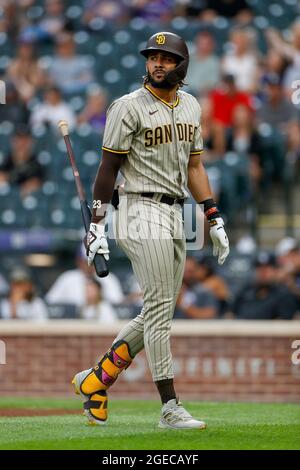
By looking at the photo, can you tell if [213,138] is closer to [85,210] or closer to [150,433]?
[85,210]

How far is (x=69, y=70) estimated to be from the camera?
14094 millimetres

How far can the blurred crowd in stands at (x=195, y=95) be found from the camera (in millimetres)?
11031

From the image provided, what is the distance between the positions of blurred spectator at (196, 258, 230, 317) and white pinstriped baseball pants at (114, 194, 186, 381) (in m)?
5.06

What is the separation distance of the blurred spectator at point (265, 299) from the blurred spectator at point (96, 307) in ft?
3.81

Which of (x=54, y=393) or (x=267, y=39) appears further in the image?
(x=267, y=39)

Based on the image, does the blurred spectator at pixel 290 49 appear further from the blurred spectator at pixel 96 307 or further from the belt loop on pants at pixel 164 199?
the belt loop on pants at pixel 164 199

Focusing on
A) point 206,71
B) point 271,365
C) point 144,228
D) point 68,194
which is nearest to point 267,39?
point 206,71

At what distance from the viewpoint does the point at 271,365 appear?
1030 cm

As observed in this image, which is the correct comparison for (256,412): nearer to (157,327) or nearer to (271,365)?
(157,327)

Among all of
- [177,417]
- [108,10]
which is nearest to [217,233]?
[177,417]

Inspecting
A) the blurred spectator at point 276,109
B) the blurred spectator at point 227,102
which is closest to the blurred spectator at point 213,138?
the blurred spectator at point 227,102

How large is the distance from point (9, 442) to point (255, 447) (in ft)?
3.79

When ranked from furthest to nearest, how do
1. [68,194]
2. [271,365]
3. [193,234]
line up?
1. [68,194]
2. [271,365]
3. [193,234]

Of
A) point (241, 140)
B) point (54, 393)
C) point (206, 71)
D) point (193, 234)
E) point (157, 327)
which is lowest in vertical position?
point (54, 393)
